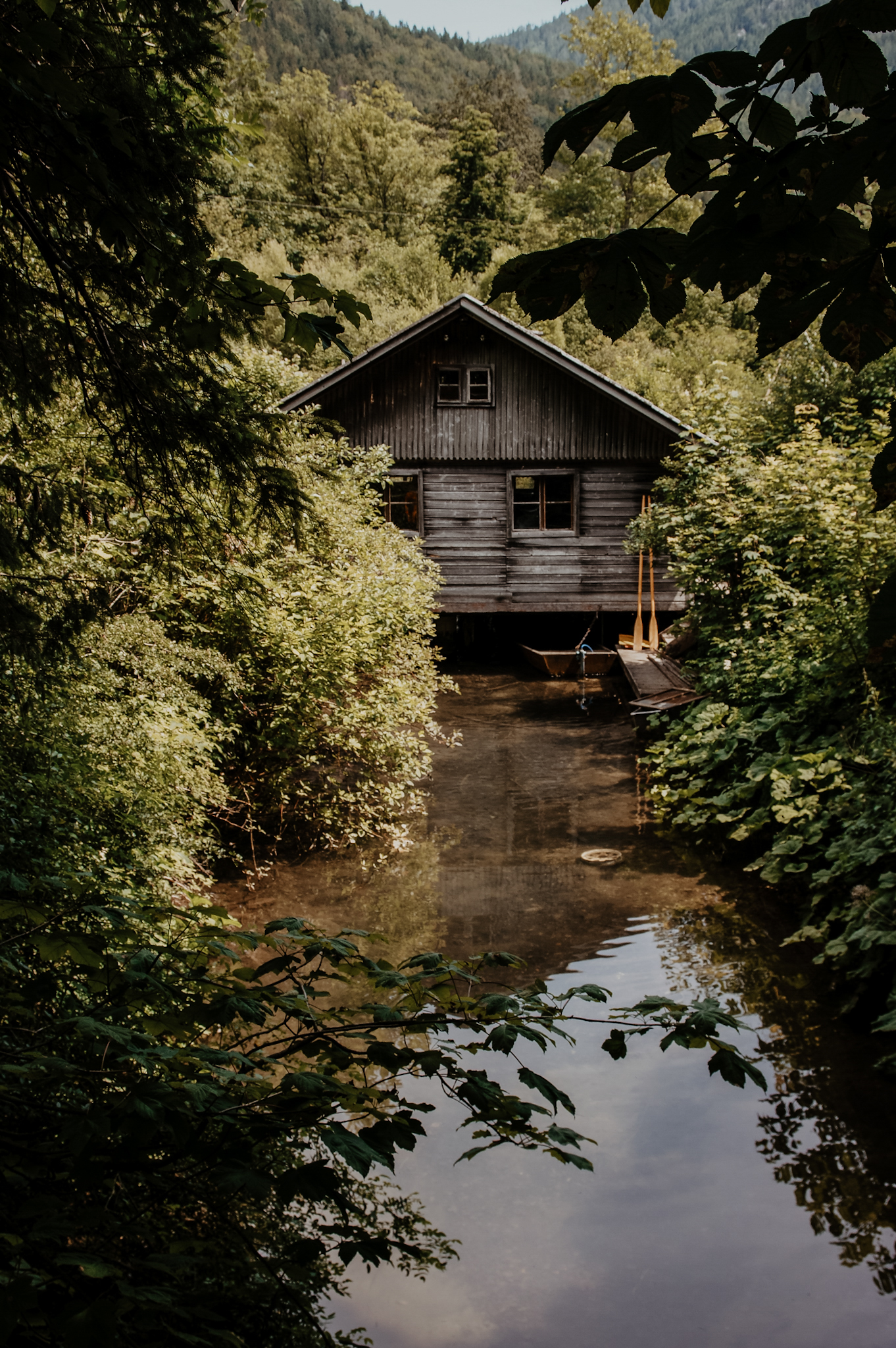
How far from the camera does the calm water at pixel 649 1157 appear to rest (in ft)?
15.4

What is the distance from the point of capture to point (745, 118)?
6.95ft

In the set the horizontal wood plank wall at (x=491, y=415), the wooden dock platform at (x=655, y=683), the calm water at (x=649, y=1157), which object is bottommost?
the calm water at (x=649, y=1157)

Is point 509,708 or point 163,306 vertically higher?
point 163,306

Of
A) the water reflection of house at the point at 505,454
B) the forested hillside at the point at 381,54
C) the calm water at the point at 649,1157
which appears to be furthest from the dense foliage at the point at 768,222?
the forested hillside at the point at 381,54

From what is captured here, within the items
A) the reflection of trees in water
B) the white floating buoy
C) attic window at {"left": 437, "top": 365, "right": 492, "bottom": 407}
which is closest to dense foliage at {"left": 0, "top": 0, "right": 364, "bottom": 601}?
the reflection of trees in water

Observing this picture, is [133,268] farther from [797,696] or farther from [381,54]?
[381,54]

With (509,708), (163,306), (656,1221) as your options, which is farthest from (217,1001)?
(509,708)

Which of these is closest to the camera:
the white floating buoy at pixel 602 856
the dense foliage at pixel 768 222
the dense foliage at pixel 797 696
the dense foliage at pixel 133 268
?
the dense foliage at pixel 768 222

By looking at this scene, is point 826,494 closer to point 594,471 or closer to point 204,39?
point 204,39

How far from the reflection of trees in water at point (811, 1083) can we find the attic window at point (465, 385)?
14.5 metres

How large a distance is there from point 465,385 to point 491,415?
867 mm

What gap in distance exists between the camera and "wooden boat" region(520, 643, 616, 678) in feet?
66.8

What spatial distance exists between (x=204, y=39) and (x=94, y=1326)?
4718mm

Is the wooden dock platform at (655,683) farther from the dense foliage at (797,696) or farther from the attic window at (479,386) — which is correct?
the attic window at (479,386)
